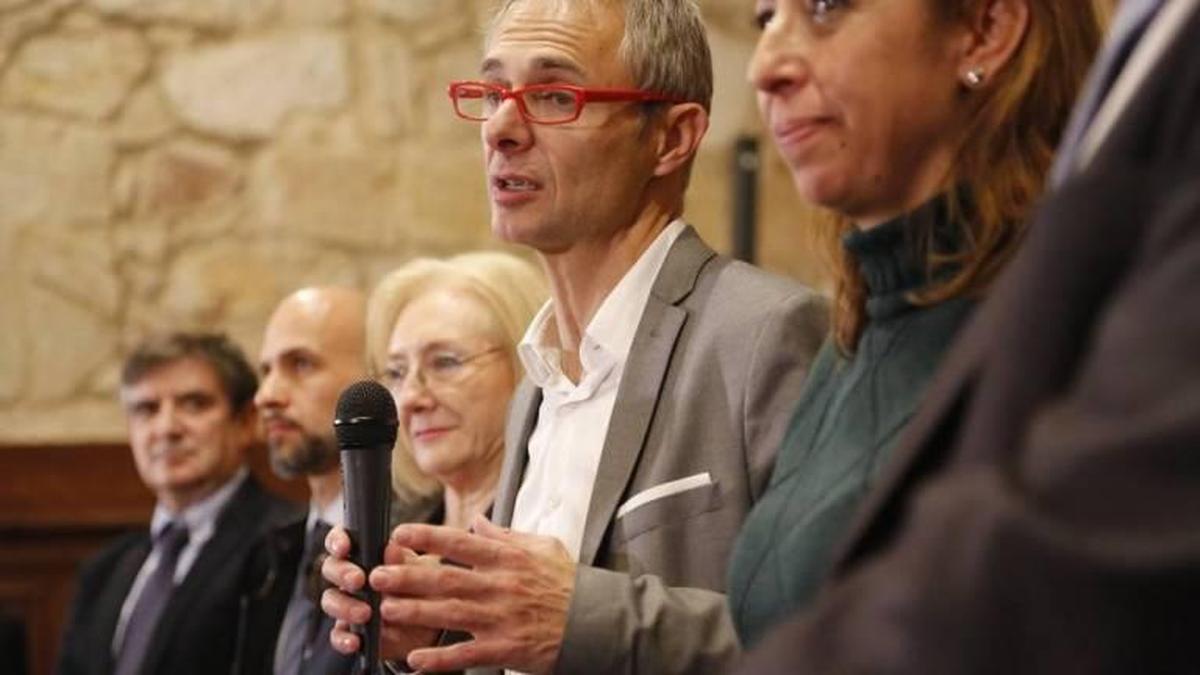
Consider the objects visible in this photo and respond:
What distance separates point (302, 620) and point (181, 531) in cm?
116

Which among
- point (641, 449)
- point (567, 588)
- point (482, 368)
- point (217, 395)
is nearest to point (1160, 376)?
point (567, 588)

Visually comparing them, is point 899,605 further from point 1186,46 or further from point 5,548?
point 5,548

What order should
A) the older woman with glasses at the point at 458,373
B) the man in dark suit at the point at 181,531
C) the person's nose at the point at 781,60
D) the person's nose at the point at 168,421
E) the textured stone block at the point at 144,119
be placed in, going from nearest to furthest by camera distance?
1. the person's nose at the point at 781,60
2. the older woman with glasses at the point at 458,373
3. the man in dark suit at the point at 181,531
4. the person's nose at the point at 168,421
5. the textured stone block at the point at 144,119

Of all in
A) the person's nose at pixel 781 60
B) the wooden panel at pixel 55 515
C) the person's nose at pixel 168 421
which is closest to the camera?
the person's nose at pixel 781 60

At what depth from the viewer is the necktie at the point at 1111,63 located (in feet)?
3.41

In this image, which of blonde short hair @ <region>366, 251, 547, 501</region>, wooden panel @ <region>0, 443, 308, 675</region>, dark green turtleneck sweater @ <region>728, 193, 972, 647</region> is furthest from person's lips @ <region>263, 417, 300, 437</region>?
dark green turtleneck sweater @ <region>728, 193, 972, 647</region>

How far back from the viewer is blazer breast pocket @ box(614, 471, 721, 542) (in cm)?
219

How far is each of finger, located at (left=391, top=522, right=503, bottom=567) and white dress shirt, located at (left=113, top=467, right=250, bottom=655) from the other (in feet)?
9.07

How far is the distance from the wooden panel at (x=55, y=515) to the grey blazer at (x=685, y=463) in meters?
3.71

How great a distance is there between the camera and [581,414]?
7.98 feet

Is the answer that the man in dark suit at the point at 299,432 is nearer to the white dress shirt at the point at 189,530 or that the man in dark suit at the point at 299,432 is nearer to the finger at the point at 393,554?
the white dress shirt at the point at 189,530

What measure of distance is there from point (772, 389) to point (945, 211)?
24.7 inches

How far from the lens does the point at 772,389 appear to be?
222cm

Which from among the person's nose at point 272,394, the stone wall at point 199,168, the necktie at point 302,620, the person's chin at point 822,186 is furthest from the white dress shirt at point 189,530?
the person's chin at point 822,186
